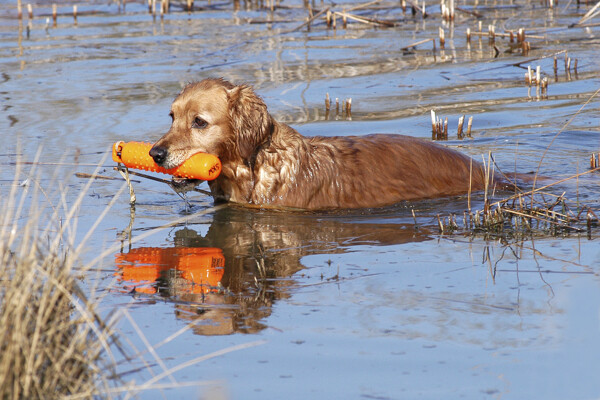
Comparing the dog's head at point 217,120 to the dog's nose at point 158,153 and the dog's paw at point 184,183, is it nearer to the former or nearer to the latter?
the dog's nose at point 158,153

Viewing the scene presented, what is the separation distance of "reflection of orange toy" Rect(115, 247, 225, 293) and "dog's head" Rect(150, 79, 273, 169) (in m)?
1.23

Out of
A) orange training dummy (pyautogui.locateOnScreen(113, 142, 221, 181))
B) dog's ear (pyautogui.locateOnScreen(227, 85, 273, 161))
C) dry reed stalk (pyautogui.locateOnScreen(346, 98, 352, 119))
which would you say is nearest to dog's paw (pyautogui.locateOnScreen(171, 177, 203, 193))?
orange training dummy (pyautogui.locateOnScreen(113, 142, 221, 181))

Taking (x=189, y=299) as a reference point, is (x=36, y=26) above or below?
above

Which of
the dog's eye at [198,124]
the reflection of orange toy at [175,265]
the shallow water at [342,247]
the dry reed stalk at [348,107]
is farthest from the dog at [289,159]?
the dry reed stalk at [348,107]

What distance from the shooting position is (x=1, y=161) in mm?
9828

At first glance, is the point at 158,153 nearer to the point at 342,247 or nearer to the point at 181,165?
the point at 181,165

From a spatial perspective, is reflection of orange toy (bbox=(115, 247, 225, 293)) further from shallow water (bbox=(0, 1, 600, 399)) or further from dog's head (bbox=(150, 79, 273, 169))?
dog's head (bbox=(150, 79, 273, 169))

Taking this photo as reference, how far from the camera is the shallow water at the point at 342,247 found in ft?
15.2

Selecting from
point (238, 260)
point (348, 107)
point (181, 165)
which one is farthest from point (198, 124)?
point (348, 107)

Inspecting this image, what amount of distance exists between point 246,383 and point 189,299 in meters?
1.27

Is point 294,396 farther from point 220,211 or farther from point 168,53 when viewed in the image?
point 168,53

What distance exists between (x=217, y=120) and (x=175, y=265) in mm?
1853

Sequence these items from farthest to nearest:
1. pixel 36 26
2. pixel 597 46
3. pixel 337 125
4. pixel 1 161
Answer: pixel 36 26 → pixel 597 46 → pixel 337 125 → pixel 1 161

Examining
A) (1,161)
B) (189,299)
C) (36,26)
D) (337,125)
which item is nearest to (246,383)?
(189,299)
